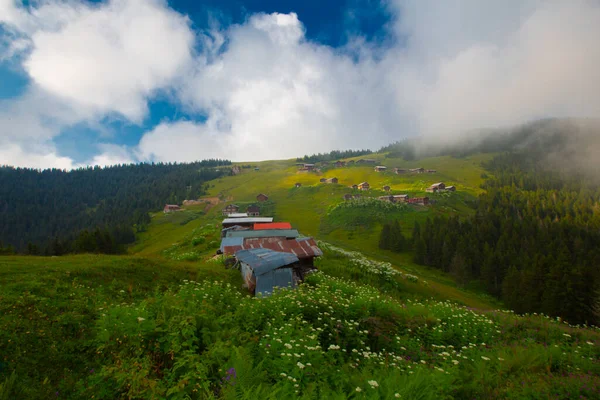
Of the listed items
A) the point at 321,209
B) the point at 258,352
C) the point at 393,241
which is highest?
the point at 258,352

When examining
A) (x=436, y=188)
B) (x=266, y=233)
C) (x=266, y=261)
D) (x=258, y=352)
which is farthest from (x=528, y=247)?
(x=258, y=352)

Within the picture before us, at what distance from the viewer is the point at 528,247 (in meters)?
71.1

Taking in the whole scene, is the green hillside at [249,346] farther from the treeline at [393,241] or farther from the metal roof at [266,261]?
the treeline at [393,241]

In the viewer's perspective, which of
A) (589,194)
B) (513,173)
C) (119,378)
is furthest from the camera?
(513,173)

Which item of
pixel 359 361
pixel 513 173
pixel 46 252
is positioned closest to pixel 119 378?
pixel 359 361

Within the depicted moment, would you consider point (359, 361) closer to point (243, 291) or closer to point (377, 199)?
point (243, 291)

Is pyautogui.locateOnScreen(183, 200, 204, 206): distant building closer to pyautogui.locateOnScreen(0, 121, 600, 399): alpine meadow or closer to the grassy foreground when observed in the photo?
pyautogui.locateOnScreen(0, 121, 600, 399): alpine meadow

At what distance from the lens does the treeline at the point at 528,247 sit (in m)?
39.8

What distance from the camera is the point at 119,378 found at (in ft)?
16.4

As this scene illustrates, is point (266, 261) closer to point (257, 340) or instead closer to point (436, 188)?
point (257, 340)

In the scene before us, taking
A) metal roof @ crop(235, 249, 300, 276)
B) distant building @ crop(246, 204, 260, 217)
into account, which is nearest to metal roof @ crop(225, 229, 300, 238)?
metal roof @ crop(235, 249, 300, 276)

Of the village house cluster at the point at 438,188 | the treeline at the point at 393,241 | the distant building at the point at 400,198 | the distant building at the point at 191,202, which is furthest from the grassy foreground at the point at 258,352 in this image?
the distant building at the point at 191,202

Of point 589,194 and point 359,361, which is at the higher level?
point 359,361

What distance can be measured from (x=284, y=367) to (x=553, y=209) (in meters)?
148
